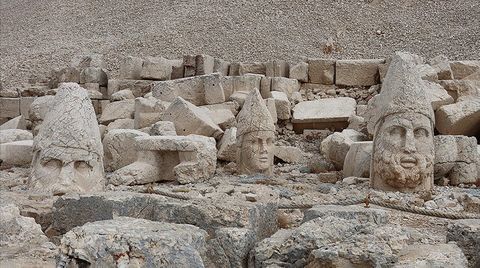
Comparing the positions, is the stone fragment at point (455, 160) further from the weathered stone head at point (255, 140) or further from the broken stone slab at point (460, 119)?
the weathered stone head at point (255, 140)

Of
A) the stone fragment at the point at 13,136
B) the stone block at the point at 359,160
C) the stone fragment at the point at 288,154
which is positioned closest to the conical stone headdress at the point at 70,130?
the stone block at the point at 359,160

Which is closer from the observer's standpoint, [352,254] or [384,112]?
[352,254]

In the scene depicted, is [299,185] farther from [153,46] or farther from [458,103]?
[153,46]

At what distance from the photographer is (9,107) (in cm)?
1670

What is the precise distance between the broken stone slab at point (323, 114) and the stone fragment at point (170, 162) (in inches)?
190

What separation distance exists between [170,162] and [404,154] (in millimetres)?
3538

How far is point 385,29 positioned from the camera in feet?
69.6

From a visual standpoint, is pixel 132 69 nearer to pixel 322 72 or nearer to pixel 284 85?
pixel 284 85

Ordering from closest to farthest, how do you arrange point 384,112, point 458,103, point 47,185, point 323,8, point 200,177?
point 47,185, point 384,112, point 200,177, point 458,103, point 323,8

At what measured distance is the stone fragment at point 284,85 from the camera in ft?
47.0

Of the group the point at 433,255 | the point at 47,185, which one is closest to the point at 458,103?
the point at 47,185

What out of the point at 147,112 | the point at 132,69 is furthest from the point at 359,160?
the point at 132,69

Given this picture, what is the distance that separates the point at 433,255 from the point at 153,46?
62.2 feet

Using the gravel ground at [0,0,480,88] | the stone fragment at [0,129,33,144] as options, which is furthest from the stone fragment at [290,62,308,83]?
the stone fragment at [0,129,33,144]
